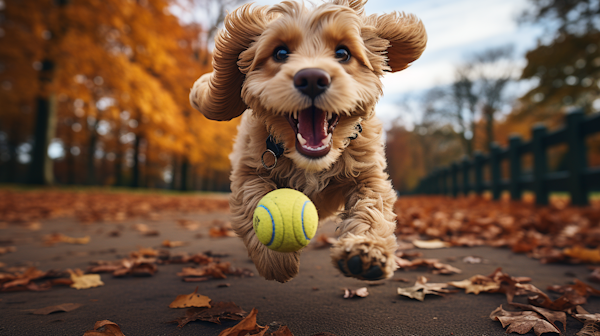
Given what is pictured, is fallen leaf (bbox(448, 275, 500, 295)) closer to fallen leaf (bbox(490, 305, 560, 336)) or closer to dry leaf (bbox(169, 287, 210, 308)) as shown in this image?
fallen leaf (bbox(490, 305, 560, 336))

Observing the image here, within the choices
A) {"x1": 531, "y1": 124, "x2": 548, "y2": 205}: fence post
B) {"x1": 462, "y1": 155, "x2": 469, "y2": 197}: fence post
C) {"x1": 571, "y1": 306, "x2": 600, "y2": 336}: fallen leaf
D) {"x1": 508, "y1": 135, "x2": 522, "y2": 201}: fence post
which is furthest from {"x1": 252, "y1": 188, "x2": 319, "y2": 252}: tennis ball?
{"x1": 462, "y1": 155, "x2": 469, "y2": 197}: fence post

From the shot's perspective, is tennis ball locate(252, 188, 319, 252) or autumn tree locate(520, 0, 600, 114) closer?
tennis ball locate(252, 188, 319, 252)

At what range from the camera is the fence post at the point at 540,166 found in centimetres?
827

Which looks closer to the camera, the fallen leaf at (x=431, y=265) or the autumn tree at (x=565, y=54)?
the fallen leaf at (x=431, y=265)

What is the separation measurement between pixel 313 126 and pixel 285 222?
546 mm

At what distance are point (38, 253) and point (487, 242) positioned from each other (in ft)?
15.9

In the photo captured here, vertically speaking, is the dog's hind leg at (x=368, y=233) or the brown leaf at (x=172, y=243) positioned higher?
the dog's hind leg at (x=368, y=233)

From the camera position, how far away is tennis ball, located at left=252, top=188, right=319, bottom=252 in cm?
203

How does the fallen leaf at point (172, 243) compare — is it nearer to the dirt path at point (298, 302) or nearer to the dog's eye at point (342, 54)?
the dirt path at point (298, 302)

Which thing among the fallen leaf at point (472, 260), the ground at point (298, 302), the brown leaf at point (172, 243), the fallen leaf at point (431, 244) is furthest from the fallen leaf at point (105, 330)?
the fallen leaf at point (431, 244)

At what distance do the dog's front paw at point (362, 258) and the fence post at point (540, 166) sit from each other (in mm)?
7763

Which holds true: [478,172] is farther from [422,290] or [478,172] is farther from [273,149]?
[273,149]

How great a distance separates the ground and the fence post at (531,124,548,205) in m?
5.40

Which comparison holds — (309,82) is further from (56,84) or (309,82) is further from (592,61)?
(592,61)
